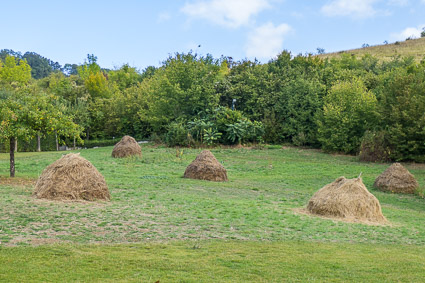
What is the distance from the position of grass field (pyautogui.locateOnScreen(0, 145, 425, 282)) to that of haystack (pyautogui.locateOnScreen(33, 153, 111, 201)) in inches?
20.6

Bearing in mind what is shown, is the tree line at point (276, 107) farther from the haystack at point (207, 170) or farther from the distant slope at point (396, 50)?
the distant slope at point (396, 50)

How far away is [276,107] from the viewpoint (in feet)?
137

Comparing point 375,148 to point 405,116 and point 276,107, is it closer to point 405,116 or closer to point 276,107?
point 405,116

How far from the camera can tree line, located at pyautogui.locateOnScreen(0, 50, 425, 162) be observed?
2906 centimetres

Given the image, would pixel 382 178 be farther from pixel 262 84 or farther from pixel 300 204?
pixel 262 84

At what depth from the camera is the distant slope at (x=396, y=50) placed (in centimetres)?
6788

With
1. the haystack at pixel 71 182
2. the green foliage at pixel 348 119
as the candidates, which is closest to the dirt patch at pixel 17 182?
the haystack at pixel 71 182

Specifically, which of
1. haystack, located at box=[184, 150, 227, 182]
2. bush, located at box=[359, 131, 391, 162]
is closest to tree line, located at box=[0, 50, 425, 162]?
bush, located at box=[359, 131, 391, 162]

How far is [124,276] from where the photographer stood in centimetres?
627

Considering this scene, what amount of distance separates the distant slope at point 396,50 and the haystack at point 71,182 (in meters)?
62.0

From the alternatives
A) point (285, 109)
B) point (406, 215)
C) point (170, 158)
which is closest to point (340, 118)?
point (285, 109)

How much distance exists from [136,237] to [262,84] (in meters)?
35.8

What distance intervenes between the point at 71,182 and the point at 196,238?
526 centimetres

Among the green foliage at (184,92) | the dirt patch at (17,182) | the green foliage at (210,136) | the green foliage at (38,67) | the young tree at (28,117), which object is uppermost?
the green foliage at (38,67)
